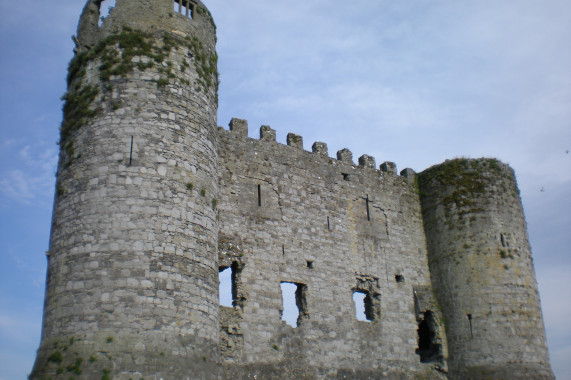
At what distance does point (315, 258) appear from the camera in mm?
16250

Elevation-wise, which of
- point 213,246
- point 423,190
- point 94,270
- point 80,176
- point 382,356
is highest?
point 423,190

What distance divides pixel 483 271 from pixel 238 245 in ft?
Answer: 24.6

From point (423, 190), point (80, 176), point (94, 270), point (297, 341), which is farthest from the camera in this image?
point (423, 190)

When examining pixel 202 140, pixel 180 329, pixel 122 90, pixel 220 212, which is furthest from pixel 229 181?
pixel 180 329

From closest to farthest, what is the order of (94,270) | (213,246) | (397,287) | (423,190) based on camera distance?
(94,270) < (213,246) < (397,287) < (423,190)

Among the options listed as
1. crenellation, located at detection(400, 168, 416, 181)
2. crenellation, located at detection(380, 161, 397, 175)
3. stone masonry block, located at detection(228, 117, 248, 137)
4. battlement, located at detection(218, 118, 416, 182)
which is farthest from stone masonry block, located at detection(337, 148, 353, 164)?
stone masonry block, located at detection(228, 117, 248, 137)

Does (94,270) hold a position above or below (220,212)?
below

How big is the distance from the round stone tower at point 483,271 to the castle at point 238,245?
0.04 metres

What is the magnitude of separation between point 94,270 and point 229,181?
5.27m

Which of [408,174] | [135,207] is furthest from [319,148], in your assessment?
[135,207]

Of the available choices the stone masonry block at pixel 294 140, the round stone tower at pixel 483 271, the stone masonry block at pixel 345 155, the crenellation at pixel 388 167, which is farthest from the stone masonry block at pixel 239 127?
the round stone tower at pixel 483 271

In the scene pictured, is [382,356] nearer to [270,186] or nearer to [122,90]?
[270,186]

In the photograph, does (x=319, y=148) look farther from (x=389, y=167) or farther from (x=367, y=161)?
(x=389, y=167)

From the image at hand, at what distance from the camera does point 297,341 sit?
1484 cm
